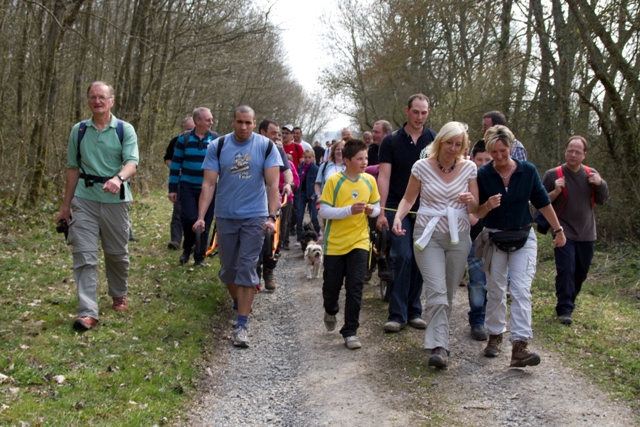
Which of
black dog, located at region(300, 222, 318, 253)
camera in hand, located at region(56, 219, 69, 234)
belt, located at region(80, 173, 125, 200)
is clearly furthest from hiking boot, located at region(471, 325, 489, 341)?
black dog, located at region(300, 222, 318, 253)

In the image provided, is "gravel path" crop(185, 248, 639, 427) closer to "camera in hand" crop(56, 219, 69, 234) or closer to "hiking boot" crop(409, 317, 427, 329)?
"hiking boot" crop(409, 317, 427, 329)

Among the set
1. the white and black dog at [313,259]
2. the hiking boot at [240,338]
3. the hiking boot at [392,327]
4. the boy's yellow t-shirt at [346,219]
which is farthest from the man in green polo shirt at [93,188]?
the white and black dog at [313,259]

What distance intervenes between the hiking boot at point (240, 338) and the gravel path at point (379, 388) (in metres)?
0.06

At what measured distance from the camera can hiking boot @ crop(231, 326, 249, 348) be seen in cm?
671

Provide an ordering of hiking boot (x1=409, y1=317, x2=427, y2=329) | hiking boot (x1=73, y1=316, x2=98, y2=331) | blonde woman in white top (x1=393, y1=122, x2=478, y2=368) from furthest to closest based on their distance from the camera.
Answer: hiking boot (x1=409, y1=317, x2=427, y2=329), hiking boot (x1=73, y1=316, x2=98, y2=331), blonde woman in white top (x1=393, y1=122, x2=478, y2=368)

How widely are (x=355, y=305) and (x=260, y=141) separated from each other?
6.59 ft

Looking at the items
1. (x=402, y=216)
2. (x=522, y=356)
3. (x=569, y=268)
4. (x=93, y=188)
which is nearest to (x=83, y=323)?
(x=93, y=188)

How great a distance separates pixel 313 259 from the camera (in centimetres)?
1036

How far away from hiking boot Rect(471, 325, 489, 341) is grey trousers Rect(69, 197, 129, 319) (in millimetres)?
3728

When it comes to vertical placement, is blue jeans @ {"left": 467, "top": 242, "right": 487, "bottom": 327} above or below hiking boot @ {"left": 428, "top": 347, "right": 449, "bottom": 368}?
above

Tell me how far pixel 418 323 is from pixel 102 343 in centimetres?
323

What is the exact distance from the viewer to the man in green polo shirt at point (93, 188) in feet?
21.0

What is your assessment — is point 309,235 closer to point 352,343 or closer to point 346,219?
point 346,219

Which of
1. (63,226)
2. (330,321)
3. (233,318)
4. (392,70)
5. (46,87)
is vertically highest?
(392,70)
